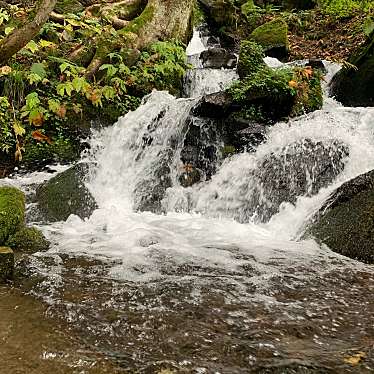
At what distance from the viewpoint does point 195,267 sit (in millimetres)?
4391

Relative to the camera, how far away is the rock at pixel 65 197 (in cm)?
682

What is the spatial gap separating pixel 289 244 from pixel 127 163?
165 inches

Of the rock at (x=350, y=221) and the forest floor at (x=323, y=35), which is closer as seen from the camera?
the rock at (x=350, y=221)

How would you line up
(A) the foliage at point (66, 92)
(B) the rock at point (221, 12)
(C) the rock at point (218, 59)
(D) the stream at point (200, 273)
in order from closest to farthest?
(D) the stream at point (200, 273), (A) the foliage at point (66, 92), (C) the rock at point (218, 59), (B) the rock at point (221, 12)

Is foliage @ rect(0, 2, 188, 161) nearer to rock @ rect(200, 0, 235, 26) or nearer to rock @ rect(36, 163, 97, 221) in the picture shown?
rock @ rect(36, 163, 97, 221)

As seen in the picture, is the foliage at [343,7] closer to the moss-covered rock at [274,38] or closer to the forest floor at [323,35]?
the forest floor at [323,35]

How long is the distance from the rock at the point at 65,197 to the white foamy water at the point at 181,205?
21cm

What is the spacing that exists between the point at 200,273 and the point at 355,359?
1808mm

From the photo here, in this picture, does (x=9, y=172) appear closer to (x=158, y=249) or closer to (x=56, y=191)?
(x=56, y=191)

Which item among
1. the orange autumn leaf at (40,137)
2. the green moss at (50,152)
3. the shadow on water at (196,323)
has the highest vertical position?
the orange autumn leaf at (40,137)

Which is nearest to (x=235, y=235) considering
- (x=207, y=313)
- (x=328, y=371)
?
(x=207, y=313)

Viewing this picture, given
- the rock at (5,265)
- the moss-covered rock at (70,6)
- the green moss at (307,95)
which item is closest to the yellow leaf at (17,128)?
the rock at (5,265)

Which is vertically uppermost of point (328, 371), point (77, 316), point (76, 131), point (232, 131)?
point (232, 131)

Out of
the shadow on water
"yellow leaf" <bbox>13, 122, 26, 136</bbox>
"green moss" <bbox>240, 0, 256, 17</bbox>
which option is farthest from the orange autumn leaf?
"green moss" <bbox>240, 0, 256, 17</bbox>
